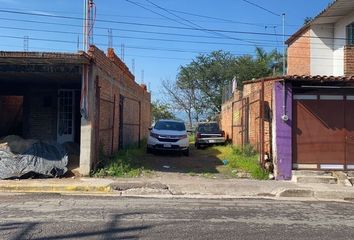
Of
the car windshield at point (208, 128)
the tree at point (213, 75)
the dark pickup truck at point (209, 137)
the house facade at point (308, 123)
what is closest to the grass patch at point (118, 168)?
the house facade at point (308, 123)

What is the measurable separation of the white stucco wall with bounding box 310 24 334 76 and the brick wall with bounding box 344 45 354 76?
2885 mm

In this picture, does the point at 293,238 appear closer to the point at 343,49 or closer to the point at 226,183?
the point at 226,183

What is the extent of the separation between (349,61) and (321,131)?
812 cm

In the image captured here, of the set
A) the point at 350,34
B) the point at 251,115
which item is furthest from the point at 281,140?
the point at 350,34

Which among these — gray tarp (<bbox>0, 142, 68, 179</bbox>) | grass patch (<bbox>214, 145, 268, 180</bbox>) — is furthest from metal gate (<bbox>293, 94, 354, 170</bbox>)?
gray tarp (<bbox>0, 142, 68, 179</bbox>)

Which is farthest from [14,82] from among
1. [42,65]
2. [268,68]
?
[268,68]

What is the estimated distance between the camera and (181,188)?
14.0 meters

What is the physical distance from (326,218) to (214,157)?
13.3 metres

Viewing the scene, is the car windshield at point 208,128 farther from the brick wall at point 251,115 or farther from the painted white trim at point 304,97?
the painted white trim at point 304,97

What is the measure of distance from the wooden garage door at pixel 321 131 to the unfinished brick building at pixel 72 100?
21.7 ft

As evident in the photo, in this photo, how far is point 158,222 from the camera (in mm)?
8789

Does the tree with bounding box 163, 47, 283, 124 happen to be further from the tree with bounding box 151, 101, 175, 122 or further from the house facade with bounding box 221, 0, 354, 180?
the house facade with bounding box 221, 0, 354, 180

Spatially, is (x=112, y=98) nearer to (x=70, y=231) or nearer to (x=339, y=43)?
(x=70, y=231)

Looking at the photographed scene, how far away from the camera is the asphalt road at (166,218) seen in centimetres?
789
